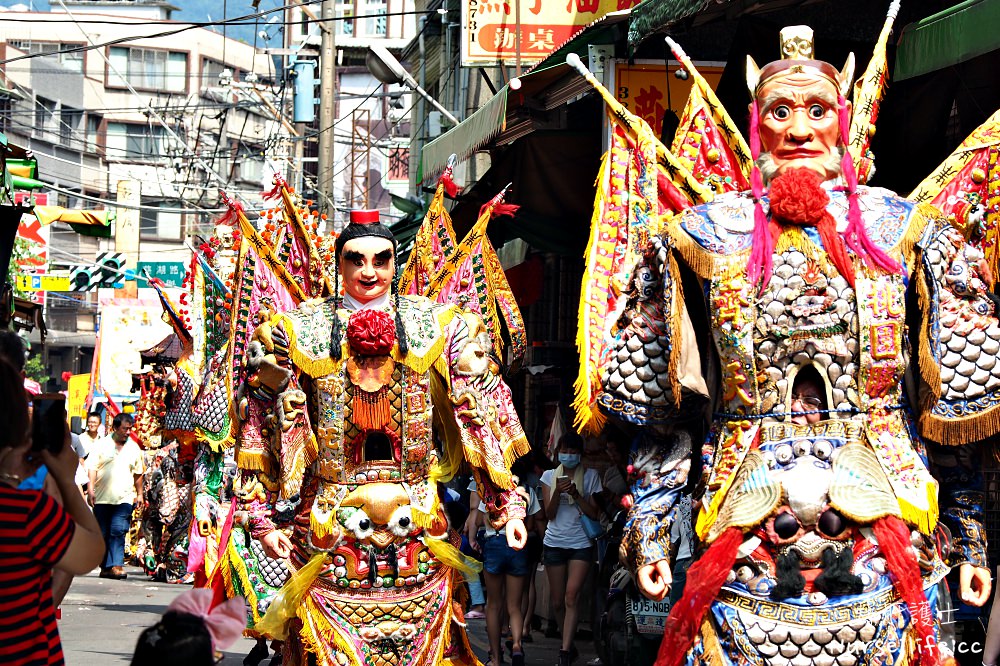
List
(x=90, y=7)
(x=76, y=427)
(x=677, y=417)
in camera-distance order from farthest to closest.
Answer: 1. (x=90, y=7)
2. (x=76, y=427)
3. (x=677, y=417)

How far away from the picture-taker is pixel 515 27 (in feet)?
47.4

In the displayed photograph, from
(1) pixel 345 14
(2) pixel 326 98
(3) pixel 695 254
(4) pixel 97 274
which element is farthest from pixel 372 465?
(1) pixel 345 14

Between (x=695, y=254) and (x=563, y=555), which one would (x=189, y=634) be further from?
(x=563, y=555)

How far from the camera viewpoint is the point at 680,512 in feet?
18.7

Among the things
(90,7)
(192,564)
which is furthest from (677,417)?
(90,7)

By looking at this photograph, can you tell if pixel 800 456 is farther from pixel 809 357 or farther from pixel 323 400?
pixel 323 400

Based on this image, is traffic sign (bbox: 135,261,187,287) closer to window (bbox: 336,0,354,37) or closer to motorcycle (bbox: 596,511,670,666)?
window (bbox: 336,0,354,37)

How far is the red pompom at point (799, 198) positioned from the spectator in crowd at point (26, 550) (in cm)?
248

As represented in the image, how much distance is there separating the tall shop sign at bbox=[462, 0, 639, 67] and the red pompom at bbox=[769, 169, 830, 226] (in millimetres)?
8916

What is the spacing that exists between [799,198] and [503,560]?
644cm

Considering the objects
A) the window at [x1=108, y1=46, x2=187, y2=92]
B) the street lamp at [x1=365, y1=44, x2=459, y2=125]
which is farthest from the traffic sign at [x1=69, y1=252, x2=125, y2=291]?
the window at [x1=108, y1=46, x2=187, y2=92]

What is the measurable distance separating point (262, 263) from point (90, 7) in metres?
58.7

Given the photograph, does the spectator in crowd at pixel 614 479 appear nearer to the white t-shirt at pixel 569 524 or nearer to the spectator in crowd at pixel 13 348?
the white t-shirt at pixel 569 524

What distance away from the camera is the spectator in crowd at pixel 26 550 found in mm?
4270
